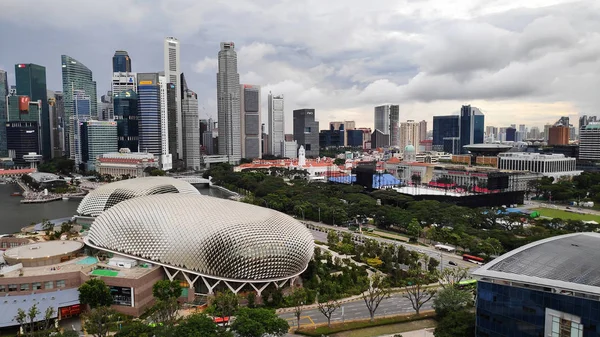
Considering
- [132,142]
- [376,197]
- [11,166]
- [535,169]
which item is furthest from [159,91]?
[535,169]

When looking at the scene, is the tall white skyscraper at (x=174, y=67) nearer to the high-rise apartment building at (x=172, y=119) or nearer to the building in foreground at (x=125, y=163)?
the high-rise apartment building at (x=172, y=119)

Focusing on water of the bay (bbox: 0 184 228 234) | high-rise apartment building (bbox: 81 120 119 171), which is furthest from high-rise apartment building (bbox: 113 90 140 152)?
water of the bay (bbox: 0 184 228 234)

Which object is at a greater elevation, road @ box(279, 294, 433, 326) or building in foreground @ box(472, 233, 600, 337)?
building in foreground @ box(472, 233, 600, 337)

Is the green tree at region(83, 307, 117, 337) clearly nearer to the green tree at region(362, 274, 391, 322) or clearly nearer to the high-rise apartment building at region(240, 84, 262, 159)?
the green tree at region(362, 274, 391, 322)

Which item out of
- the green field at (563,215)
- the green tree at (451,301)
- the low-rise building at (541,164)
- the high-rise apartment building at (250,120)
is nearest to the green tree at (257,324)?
the green tree at (451,301)

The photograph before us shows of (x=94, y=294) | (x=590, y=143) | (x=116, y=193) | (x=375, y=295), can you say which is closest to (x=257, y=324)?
(x=375, y=295)
